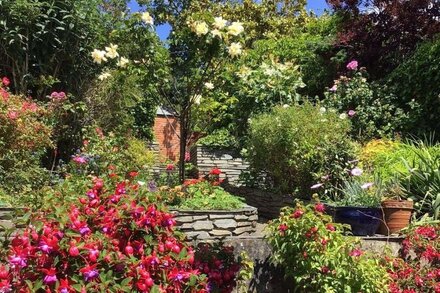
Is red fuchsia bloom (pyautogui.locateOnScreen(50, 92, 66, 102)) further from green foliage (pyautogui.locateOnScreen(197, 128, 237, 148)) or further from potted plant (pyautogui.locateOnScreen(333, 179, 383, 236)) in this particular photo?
potted plant (pyautogui.locateOnScreen(333, 179, 383, 236))

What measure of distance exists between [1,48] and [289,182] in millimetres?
5329

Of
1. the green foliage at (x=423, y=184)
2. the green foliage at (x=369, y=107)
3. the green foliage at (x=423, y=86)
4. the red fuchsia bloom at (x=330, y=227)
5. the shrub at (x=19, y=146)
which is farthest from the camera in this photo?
the green foliage at (x=369, y=107)

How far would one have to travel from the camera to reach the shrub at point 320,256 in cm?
340

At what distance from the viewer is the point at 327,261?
340 centimetres

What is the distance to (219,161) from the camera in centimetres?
1010

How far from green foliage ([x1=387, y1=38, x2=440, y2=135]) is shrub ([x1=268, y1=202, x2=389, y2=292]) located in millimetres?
4697

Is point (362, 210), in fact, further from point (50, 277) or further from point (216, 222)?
point (50, 277)

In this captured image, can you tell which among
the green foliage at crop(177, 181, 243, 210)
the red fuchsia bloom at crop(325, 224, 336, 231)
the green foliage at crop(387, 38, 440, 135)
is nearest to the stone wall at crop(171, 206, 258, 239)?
the green foliage at crop(177, 181, 243, 210)

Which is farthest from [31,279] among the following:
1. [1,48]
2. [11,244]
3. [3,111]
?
[1,48]

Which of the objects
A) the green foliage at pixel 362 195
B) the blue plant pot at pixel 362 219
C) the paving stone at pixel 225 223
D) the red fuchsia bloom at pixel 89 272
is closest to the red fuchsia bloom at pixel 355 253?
the blue plant pot at pixel 362 219

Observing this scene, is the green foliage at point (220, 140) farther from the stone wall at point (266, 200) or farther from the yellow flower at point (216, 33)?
the yellow flower at point (216, 33)

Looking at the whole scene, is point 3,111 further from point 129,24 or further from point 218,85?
point 218,85

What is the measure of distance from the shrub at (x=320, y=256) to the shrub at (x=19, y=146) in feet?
11.5

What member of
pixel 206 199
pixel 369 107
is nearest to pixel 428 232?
pixel 206 199
